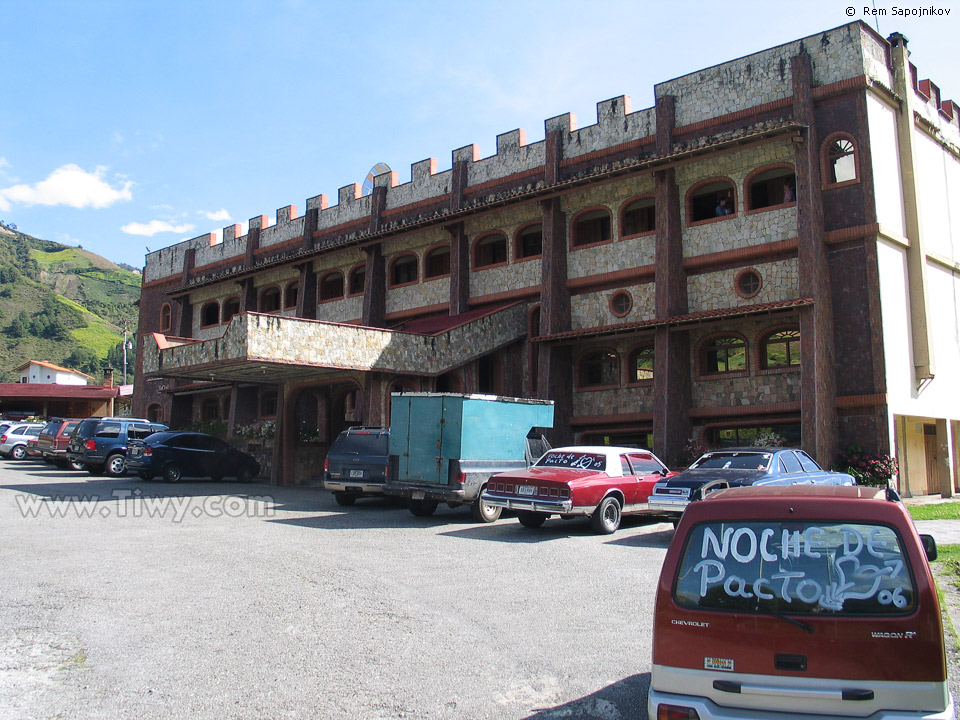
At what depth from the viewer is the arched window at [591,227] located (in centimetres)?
2609

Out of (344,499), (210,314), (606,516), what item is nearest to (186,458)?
(344,499)

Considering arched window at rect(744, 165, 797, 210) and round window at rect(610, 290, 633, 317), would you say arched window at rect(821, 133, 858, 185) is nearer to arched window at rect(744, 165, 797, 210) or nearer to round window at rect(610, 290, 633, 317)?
arched window at rect(744, 165, 797, 210)

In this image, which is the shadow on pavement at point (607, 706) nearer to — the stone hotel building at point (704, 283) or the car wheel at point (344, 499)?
the car wheel at point (344, 499)

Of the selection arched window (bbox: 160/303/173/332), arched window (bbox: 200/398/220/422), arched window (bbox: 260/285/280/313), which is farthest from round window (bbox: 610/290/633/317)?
arched window (bbox: 160/303/173/332)

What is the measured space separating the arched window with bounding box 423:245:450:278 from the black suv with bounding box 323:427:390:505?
1281cm

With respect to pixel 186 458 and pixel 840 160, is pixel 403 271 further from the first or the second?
pixel 840 160

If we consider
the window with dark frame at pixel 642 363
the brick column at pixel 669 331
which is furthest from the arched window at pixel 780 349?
the window with dark frame at pixel 642 363

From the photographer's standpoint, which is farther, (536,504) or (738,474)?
(536,504)

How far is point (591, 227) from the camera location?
2666 cm

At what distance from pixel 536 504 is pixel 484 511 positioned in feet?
7.03

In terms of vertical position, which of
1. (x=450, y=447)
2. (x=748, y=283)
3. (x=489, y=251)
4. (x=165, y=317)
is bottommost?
(x=450, y=447)

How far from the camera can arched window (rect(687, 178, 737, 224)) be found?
23141mm

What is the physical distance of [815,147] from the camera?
2127 cm

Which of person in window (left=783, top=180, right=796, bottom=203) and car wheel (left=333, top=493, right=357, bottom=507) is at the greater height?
person in window (left=783, top=180, right=796, bottom=203)
